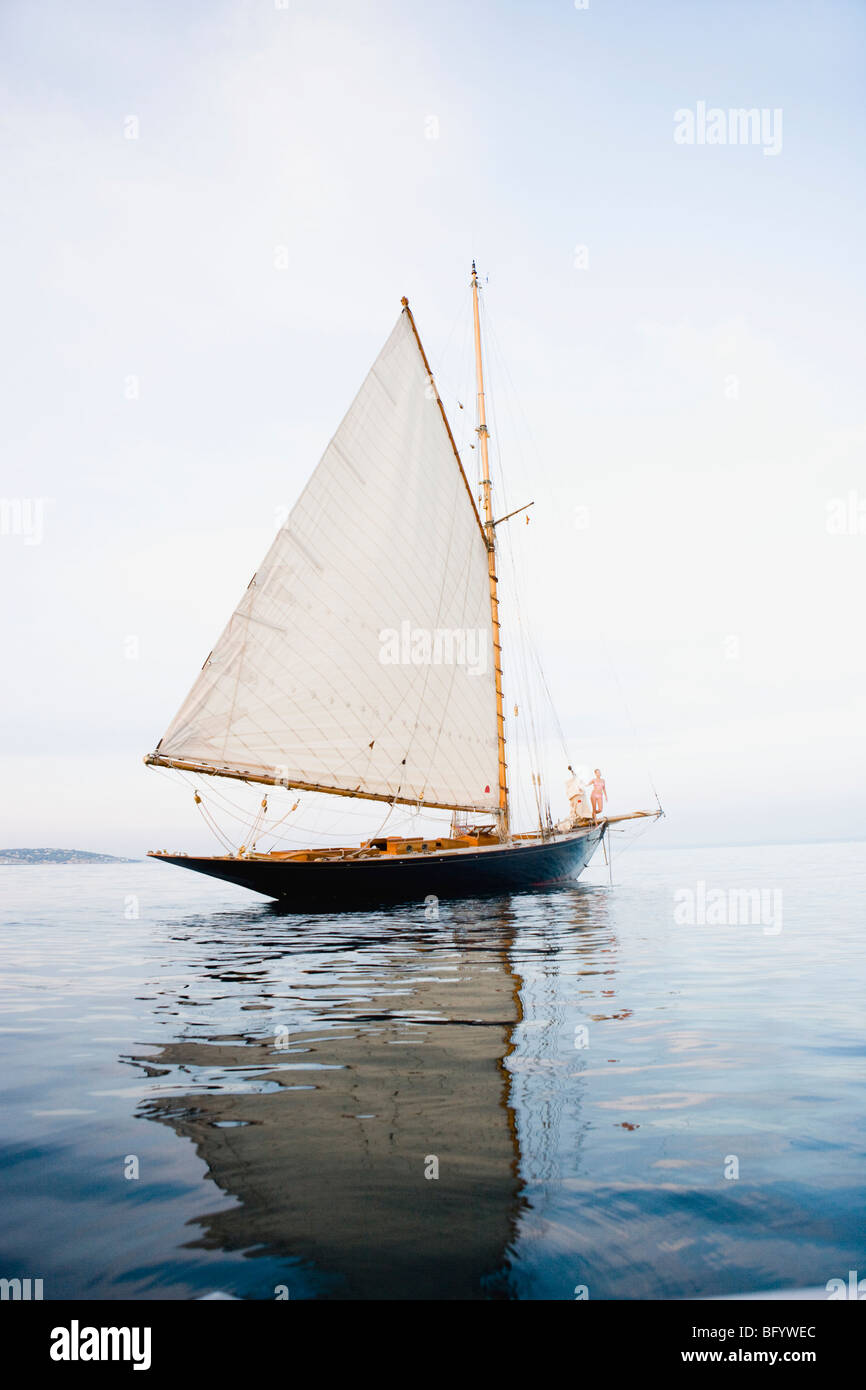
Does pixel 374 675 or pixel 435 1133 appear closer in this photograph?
pixel 435 1133

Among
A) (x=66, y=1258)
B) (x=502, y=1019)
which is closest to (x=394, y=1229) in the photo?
(x=66, y=1258)

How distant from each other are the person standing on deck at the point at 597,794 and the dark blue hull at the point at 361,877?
12.3m

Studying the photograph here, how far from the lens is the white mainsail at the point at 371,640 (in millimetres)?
25578

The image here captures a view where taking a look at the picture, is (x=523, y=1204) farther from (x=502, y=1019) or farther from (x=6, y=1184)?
(x=502, y=1019)

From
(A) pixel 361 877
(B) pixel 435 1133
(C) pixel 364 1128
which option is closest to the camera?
(B) pixel 435 1133

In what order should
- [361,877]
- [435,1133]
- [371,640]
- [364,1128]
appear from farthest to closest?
[371,640], [361,877], [364,1128], [435,1133]

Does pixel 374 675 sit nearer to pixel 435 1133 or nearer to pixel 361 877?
pixel 361 877

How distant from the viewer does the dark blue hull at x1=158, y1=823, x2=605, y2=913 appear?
1060 inches

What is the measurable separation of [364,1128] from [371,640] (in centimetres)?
2313

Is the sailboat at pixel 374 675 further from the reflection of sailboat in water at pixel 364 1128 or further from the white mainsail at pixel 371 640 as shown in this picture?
the reflection of sailboat in water at pixel 364 1128

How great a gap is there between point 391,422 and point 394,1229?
29.1 meters

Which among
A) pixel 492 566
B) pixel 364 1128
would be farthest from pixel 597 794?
pixel 364 1128

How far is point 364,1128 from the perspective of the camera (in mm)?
5645

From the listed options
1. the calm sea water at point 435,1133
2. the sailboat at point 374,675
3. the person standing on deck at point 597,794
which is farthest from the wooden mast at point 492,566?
the calm sea water at point 435,1133
